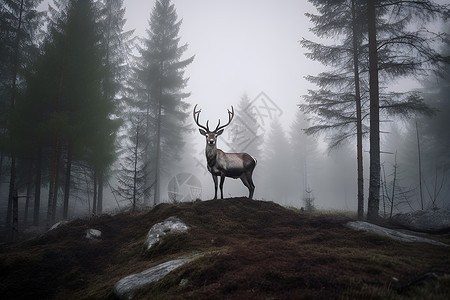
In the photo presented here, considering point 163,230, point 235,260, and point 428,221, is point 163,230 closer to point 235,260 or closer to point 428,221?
point 235,260

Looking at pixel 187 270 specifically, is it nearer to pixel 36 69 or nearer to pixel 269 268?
pixel 269 268

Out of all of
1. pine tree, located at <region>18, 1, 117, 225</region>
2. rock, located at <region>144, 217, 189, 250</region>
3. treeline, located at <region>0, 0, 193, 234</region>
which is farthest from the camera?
treeline, located at <region>0, 0, 193, 234</region>

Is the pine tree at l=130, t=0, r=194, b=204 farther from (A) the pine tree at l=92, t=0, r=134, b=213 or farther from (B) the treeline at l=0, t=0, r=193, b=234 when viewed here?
(B) the treeline at l=0, t=0, r=193, b=234

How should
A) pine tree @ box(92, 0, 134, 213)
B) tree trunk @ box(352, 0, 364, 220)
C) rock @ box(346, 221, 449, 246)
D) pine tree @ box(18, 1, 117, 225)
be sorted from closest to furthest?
rock @ box(346, 221, 449, 246) → tree trunk @ box(352, 0, 364, 220) → pine tree @ box(18, 1, 117, 225) → pine tree @ box(92, 0, 134, 213)

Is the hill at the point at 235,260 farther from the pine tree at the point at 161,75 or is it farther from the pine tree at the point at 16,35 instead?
→ the pine tree at the point at 161,75

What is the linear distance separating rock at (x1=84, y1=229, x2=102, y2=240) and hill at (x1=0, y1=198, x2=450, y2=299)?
176 mm

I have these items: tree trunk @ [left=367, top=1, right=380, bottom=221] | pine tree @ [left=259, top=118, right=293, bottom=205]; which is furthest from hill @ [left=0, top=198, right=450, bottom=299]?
pine tree @ [left=259, top=118, right=293, bottom=205]

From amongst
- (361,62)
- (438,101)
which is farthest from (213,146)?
(438,101)

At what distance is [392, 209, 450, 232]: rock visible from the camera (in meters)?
7.16

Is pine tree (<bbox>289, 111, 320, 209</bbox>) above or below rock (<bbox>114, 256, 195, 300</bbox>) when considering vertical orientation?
above

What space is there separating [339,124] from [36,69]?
664 inches

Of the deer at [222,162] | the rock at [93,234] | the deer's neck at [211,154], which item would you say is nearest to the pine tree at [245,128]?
the deer at [222,162]

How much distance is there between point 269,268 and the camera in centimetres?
282

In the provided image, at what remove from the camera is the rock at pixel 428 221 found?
7.16 m
